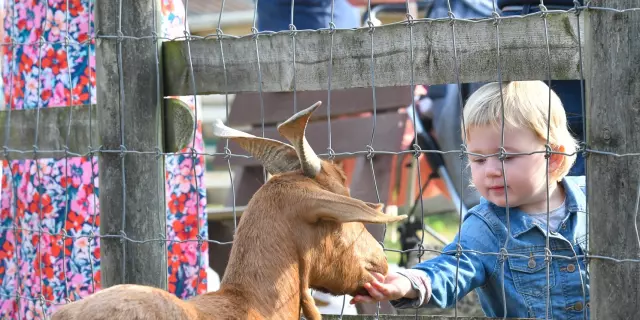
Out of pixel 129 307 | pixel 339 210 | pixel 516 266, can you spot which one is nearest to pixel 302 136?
pixel 339 210

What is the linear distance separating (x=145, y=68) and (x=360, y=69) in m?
0.80

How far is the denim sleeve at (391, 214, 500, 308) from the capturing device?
322cm

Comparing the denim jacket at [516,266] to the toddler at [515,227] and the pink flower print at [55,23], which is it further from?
the pink flower print at [55,23]

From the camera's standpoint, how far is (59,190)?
15.1ft

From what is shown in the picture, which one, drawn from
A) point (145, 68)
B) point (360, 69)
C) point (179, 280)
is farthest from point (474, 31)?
point (179, 280)

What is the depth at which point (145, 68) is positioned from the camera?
133 inches

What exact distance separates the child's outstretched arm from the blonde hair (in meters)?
0.34

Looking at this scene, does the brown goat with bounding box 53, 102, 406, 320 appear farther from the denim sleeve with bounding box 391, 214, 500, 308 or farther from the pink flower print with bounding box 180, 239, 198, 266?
the pink flower print with bounding box 180, 239, 198, 266

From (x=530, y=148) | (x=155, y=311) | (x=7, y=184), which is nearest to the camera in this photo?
(x=155, y=311)

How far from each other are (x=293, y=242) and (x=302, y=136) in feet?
1.14

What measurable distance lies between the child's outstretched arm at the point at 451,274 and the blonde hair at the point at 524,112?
344mm

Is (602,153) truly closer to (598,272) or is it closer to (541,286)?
(598,272)

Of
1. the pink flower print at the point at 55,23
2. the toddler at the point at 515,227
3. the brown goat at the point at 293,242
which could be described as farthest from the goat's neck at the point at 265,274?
the pink flower print at the point at 55,23

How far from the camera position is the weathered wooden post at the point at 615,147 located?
8.70 feet
